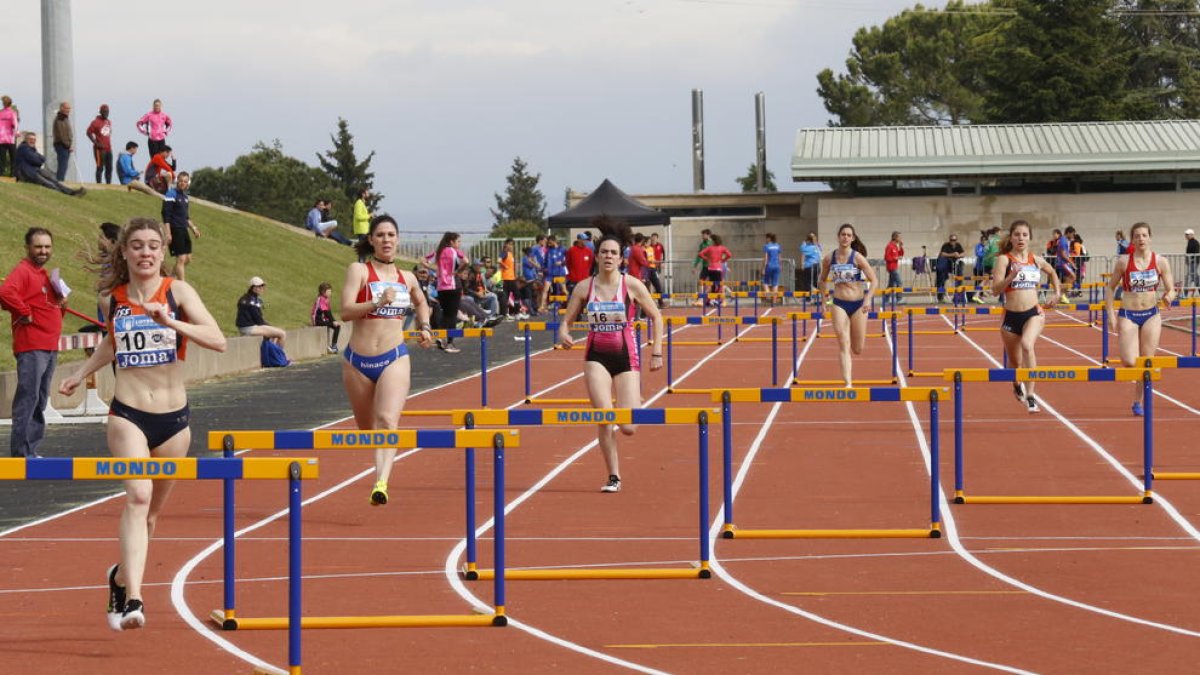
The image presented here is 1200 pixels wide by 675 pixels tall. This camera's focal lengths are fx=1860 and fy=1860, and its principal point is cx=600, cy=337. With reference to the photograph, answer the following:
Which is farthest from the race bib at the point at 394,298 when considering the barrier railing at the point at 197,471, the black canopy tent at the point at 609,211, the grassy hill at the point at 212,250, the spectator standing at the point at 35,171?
the black canopy tent at the point at 609,211

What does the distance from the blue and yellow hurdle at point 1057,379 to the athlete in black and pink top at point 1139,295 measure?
539 centimetres

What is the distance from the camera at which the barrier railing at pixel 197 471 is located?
711cm

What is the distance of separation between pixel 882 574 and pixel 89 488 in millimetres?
6856

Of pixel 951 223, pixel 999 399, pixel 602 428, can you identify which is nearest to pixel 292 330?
pixel 999 399

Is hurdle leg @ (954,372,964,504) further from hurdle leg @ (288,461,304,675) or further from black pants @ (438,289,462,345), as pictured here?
black pants @ (438,289,462,345)

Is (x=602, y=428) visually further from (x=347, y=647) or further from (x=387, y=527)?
(x=347, y=647)

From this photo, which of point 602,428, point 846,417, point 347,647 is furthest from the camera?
point 846,417

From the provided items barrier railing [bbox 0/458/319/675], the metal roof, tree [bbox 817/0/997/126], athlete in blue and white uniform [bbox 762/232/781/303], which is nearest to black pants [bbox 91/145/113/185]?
athlete in blue and white uniform [bbox 762/232/781/303]

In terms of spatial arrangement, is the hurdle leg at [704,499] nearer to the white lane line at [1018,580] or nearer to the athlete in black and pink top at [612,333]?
the white lane line at [1018,580]

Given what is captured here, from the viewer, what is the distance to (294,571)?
7.19 meters

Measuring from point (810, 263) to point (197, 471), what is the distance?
39386 mm

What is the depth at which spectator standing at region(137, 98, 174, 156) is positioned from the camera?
34625 mm

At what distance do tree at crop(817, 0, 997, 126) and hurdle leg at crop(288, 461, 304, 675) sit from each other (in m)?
88.8

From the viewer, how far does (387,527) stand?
38.7 ft
